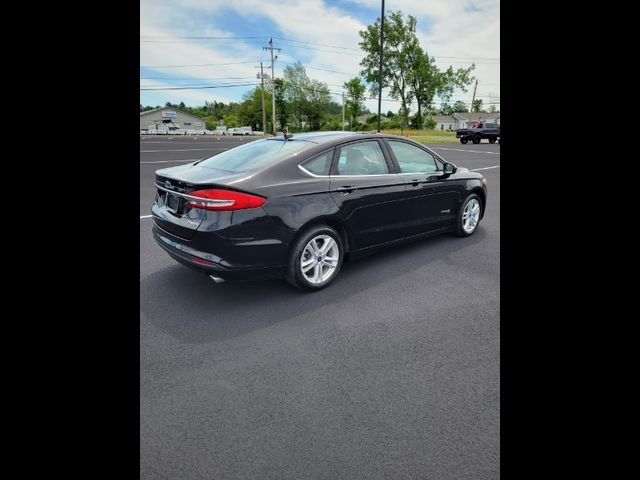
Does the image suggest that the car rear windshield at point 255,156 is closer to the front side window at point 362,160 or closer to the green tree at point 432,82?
the front side window at point 362,160

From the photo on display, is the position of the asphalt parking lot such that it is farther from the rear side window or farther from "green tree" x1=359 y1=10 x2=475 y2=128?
"green tree" x1=359 y1=10 x2=475 y2=128

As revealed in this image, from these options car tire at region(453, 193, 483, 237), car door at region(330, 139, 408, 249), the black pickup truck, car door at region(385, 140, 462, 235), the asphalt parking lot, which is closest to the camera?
the asphalt parking lot

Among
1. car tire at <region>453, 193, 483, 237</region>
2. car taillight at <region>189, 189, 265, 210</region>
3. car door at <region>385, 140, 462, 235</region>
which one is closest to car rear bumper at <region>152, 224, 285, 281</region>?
car taillight at <region>189, 189, 265, 210</region>

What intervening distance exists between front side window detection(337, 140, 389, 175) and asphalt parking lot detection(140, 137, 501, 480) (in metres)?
1.11

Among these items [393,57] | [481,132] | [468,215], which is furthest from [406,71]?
[468,215]

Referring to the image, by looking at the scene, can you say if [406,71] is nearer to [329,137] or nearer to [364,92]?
[364,92]

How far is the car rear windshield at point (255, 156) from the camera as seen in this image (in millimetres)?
3576

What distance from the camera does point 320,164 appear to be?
3.74 meters

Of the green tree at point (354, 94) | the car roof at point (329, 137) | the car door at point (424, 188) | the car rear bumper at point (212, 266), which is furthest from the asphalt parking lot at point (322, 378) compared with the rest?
the green tree at point (354, 94)

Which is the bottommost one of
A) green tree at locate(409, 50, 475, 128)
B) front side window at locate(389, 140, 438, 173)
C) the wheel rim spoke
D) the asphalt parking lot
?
the asphalt parking lot

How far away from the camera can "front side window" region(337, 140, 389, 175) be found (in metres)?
3.95

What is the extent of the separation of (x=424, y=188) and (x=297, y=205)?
1848 mm

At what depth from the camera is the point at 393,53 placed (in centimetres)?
A: 4569
